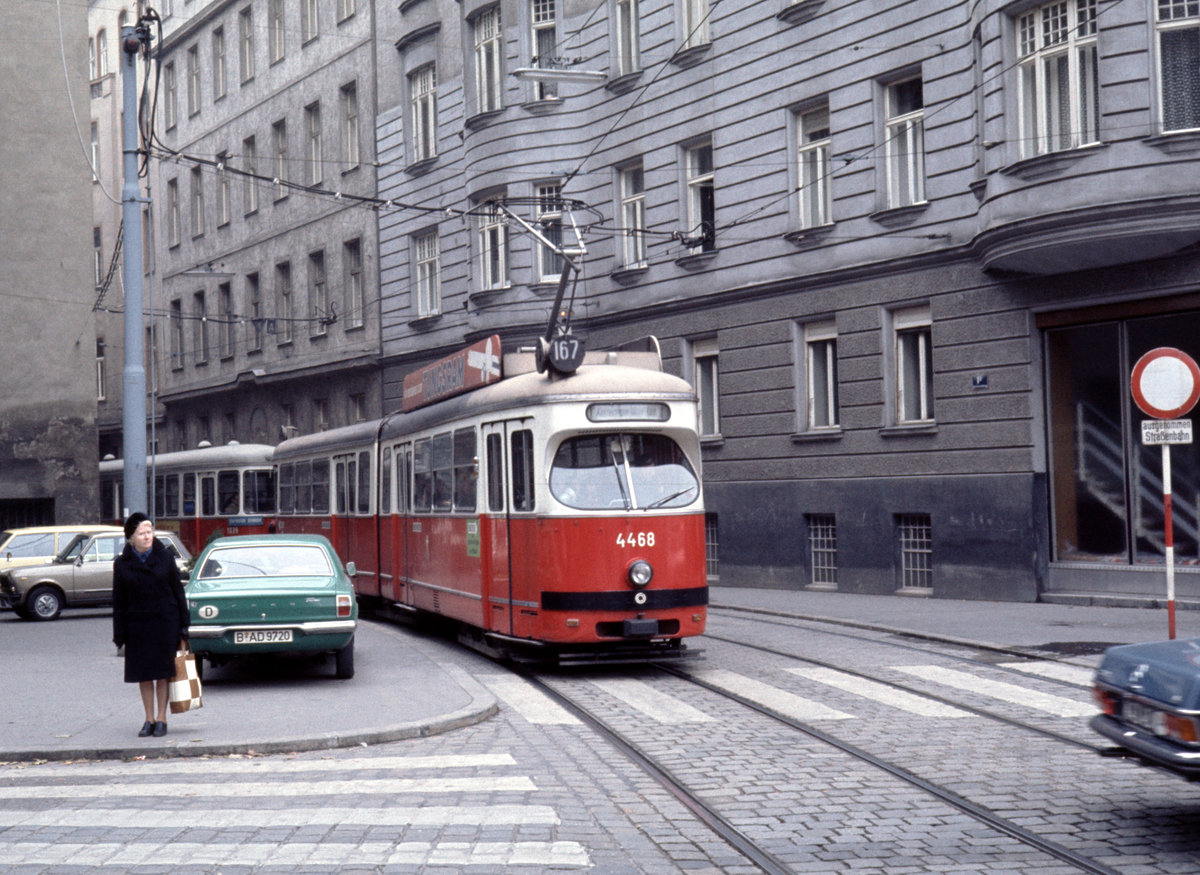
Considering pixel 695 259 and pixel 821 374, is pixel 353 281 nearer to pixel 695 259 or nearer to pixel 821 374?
pixel 695 259

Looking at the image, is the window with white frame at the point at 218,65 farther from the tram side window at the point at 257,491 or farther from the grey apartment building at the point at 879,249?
the tram side window at the point at 257,491

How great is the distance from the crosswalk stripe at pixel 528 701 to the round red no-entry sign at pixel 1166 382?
20.4ft

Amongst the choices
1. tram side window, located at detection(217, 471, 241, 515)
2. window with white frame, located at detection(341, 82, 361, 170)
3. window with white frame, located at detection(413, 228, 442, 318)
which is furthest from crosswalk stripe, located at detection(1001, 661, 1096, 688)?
window with white frame, located at detection(341, 82, 361, 170)

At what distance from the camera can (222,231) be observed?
5062cm

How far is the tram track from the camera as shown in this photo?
6.88 metres

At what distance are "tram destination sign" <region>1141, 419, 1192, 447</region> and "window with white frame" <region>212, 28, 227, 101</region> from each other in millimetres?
41364

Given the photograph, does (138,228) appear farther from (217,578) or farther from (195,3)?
(195,3)

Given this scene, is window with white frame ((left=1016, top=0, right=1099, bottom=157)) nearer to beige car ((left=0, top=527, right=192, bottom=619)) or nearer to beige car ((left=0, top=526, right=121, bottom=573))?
beige car ((left=0, top=527, right=192, bottom=619))

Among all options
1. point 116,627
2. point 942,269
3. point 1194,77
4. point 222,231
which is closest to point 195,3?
point 222,231

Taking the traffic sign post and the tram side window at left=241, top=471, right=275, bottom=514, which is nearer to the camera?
the traffic sign post

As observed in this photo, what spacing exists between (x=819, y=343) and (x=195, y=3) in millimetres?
33605

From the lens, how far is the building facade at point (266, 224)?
135ft

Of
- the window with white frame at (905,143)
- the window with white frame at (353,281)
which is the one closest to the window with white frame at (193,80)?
the window with white frame at (353,281)

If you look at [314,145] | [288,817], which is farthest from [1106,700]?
[314,145]
